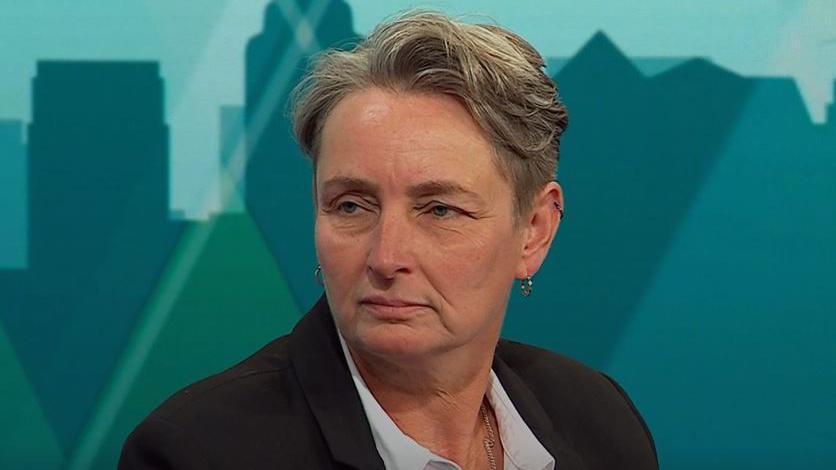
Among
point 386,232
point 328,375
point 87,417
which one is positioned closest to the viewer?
point 386,232

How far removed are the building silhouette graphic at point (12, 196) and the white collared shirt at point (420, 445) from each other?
1.13 metres

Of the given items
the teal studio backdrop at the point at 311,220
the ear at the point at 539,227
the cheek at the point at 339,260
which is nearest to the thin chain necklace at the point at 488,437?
the ear at the point at 539,227

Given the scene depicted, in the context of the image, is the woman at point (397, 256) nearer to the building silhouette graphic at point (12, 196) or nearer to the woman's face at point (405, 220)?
the woman's face at point (405, 220)

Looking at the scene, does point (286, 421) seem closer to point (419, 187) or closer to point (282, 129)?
point (419, 187)

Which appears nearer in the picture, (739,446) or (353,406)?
(353,406)

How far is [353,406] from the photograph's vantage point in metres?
1.35

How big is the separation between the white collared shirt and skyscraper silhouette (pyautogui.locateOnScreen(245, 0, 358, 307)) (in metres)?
0.90

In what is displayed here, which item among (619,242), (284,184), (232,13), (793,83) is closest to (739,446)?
(619,242)

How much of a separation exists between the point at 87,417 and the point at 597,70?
4.18 ft

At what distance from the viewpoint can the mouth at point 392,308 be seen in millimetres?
1283

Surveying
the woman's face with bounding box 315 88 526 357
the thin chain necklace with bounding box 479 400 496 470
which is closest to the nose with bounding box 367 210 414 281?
the woman's face with bounding box 315 88 526 357

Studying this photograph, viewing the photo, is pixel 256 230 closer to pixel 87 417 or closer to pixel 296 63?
pixel 296 63

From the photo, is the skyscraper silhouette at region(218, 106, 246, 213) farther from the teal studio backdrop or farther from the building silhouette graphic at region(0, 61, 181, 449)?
the building silhouette graphic at region(0, 61, 181, 449)

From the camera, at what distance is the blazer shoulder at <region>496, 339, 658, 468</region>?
5.25ft
